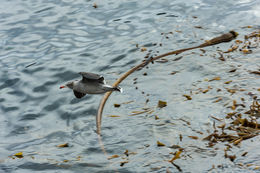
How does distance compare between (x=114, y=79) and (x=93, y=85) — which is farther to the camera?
(x=114, y=79)

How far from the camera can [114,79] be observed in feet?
15.9

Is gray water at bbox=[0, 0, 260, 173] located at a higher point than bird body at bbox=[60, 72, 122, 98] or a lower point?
lower

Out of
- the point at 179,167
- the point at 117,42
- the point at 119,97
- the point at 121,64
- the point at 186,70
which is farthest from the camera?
the point at 117,42

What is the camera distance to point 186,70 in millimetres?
4805

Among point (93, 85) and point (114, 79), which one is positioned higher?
point (93, 85)

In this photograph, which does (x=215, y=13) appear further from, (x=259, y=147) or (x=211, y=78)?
(x=259, y=147)

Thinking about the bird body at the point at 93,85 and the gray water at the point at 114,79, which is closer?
the gray water at the point at 114,79

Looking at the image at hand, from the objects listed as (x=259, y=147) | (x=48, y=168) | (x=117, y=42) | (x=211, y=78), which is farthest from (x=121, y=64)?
(x=259, y=147)

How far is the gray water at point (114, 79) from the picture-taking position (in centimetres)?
335

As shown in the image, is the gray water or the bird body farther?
the bird body

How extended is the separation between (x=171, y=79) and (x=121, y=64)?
90 centimetres

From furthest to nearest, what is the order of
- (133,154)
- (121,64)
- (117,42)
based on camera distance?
(117,42) < (121,64) < (133,154)

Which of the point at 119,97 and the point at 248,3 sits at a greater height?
the point at 248,3

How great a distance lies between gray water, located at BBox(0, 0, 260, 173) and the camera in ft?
11.0
